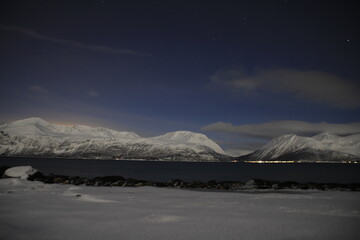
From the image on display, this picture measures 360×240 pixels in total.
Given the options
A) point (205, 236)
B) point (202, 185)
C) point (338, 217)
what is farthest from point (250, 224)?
point (202, 185)

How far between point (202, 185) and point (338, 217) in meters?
20.0

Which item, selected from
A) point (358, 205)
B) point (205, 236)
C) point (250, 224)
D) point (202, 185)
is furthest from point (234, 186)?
point (205, 236)

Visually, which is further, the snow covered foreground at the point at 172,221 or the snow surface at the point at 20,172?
the snow surface at the point at 20,172

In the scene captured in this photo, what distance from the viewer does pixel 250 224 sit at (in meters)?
11.5

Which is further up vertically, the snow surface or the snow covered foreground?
the snow surface

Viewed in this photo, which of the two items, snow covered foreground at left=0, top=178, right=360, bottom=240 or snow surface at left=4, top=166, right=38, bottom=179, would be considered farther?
snow surface at left=4, top=166, right=38, bottom=179

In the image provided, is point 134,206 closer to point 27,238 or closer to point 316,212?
point 27,238

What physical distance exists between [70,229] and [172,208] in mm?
6010

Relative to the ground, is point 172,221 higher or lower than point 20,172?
lower

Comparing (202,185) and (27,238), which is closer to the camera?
(27,238)

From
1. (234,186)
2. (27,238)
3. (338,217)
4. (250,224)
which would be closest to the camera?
(27,238)

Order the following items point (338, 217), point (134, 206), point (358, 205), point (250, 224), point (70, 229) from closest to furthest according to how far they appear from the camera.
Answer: point (70, 229) → point (250, 224) → point (338, 217) → point (134, 206) → point (358, 205)

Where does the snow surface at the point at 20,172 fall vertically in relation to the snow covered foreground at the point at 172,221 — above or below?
above

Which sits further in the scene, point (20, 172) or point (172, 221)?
point (20, 172)
